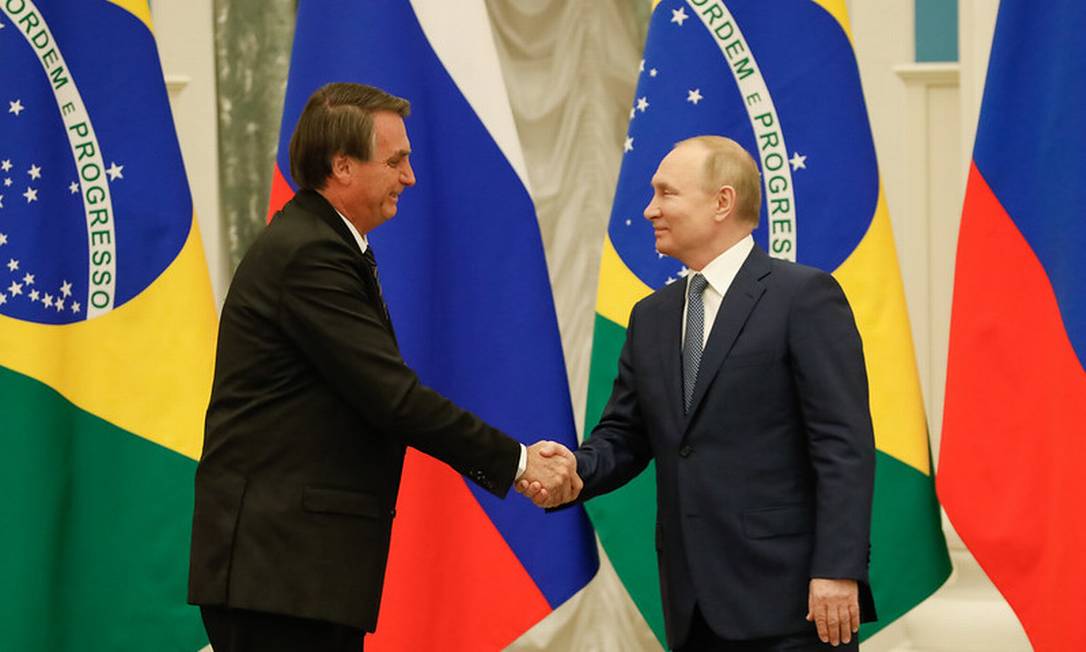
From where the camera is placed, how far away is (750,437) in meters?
2.28

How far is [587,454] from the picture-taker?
8.53 ft

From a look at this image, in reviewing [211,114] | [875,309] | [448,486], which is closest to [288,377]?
[448,486]

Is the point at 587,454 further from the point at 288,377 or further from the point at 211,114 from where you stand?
the point at 211,114

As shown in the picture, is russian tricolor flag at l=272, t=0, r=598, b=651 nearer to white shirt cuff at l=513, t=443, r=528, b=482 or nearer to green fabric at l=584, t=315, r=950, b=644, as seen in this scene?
green fabric at l=584, t=315, r=950, b=644

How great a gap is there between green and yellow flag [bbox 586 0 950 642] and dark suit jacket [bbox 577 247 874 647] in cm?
61

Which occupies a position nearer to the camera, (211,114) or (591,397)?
(591,397)

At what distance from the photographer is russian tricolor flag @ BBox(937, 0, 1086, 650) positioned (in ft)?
8.71

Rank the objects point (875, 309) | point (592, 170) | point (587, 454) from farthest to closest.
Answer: point (592, 170) → point (875, 309) → point (587, 454)

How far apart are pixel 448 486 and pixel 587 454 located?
23.9 inches

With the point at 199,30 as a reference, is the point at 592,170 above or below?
below

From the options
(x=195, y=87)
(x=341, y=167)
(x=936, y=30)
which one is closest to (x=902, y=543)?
(x=341, y=167)

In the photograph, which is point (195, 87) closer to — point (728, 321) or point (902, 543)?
point (728, 321)

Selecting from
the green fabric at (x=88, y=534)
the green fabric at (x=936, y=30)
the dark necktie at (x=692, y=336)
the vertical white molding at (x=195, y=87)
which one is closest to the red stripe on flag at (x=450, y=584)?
the green fabric at (x=88, y=534)

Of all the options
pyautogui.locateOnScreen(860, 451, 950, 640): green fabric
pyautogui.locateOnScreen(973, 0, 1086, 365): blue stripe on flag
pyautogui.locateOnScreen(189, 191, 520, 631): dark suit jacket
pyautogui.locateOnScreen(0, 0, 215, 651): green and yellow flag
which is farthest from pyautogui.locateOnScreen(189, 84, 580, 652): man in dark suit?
pyautogui.locateOnScreen(973, 0, 1086, 365): blue stripe on flag
